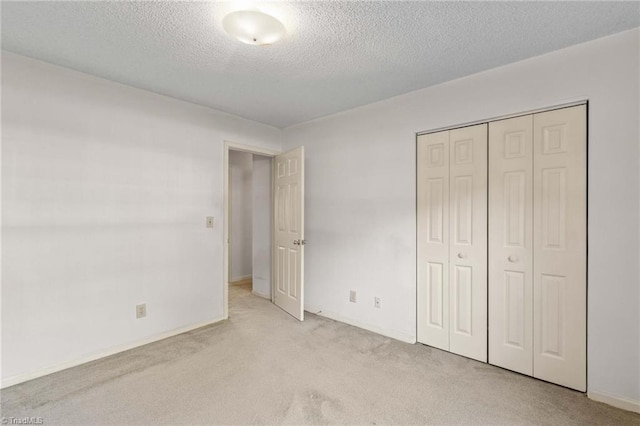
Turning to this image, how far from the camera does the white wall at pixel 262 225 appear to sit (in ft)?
14.1

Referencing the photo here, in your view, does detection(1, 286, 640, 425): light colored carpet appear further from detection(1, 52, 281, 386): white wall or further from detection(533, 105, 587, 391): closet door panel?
detection(1, 52, 281, 386): white wall

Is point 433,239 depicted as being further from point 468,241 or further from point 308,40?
point 308,40

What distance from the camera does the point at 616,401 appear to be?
1.89m

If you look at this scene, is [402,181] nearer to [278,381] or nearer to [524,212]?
[524,212]

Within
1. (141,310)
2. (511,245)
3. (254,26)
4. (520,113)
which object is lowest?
(141,310)

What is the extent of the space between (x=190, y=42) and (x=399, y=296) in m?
2.67

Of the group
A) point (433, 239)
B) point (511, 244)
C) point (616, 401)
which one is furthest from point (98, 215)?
point (616, 401)

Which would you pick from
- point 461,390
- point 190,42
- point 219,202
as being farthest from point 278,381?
point 190,42

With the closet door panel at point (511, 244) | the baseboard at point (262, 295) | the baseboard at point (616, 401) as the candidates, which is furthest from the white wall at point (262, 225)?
the baseboard at point (616, 401)

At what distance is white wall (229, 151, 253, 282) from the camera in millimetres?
5395

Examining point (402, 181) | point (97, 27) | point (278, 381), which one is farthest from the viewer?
point (402, 181)

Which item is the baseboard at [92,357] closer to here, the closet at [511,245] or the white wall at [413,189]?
the white wall at [413,189]

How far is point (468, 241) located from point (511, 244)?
0.31 meters

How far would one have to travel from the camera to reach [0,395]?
201cm
